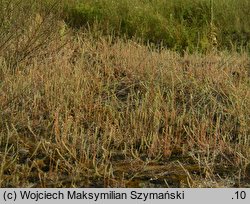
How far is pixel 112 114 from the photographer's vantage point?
3.73 meters

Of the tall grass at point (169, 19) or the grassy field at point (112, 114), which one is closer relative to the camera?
the grassy field at point (112, 114)

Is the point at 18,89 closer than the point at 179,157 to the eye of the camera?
No

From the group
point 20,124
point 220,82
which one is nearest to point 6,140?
point 20,124

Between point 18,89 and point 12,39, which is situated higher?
point 12,39

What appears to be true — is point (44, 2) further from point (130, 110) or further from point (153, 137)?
point (153, 137)

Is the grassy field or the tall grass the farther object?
the tall grass

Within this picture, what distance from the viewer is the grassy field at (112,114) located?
3.00m

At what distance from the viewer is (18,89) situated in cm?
415

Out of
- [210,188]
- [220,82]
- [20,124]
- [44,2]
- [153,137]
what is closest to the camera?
[210,188]

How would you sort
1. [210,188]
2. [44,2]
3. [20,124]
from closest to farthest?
[210,188] → [20,124] → [44,2]

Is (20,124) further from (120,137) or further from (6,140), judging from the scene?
(120,137)

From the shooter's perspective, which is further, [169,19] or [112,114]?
[169,19]

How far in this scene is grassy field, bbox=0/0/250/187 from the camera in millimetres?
3004

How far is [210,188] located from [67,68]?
8.38 ft
